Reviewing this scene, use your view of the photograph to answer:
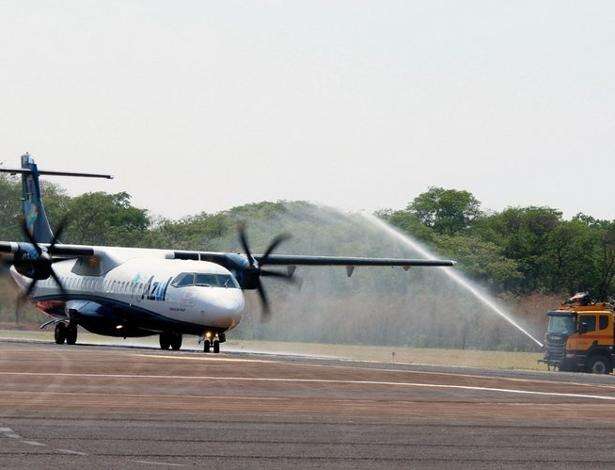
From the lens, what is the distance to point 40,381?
76.8 feet

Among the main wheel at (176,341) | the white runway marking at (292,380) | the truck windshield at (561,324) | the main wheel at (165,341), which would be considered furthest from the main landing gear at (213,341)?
the white runway marking at (292,380)

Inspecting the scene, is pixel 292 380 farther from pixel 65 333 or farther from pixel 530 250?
pixel 530 250

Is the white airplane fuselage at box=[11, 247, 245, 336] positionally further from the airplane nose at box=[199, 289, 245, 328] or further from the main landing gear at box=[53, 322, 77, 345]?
the main landing gear at box=[53, 322, 77, 345]

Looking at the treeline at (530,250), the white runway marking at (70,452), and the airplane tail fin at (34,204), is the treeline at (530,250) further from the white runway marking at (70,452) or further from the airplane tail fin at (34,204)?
the white runway marking at (70,452)

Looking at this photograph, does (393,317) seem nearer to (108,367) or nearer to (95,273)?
(95,273)

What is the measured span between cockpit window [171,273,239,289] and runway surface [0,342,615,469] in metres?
15.7

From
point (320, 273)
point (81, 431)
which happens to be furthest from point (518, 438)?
point (320, 273)

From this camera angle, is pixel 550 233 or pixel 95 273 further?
pixel 550 233

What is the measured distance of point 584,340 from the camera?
43.2 m

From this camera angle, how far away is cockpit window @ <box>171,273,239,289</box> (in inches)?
1740

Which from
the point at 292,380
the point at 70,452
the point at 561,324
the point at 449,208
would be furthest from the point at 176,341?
the point at 449,208

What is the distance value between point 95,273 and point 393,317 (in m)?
13.2

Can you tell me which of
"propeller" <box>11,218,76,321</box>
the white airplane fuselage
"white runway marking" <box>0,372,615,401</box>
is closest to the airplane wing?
the white airplane fuselage

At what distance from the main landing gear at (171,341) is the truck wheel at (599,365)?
15.1 metres
